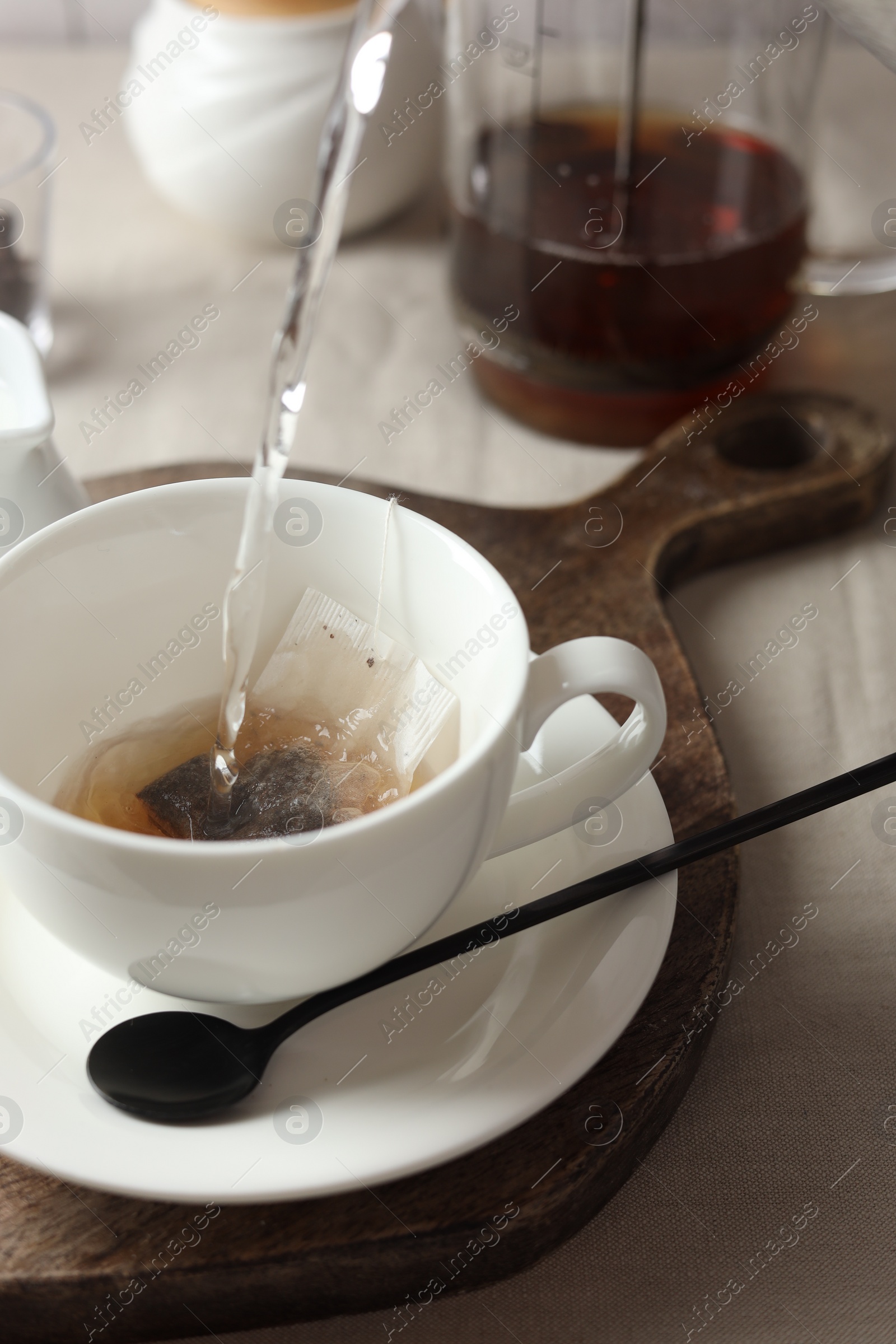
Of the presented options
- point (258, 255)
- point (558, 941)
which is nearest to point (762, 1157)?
point (558, 941)

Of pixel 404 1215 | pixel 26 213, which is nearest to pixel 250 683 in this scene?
pixel 404 1215

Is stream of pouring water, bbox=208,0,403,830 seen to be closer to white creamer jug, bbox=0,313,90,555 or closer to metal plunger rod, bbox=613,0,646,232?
white creamer jug, bbox=0,313,90,555

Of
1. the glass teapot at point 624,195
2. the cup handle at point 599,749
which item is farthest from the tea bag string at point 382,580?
the glass teapot at point 624,195

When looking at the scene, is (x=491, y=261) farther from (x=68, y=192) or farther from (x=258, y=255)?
(x=68, y=192)

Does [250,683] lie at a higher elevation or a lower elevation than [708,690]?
higher

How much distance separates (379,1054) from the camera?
0.58 metres

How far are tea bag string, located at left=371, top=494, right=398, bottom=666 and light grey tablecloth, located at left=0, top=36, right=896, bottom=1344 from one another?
287 millimetres

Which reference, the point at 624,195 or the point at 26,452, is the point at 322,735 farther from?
the point at 624,195

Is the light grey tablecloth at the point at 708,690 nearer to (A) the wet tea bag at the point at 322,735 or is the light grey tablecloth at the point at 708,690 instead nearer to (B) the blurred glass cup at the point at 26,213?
→ (B) the blurred glass cup at the point at 26,213

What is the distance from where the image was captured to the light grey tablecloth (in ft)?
1.95

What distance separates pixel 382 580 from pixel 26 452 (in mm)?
222

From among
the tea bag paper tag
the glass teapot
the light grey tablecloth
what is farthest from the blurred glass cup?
the tea bag paper tag

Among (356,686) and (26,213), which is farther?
(26,213)

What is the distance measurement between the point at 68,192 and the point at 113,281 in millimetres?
222
